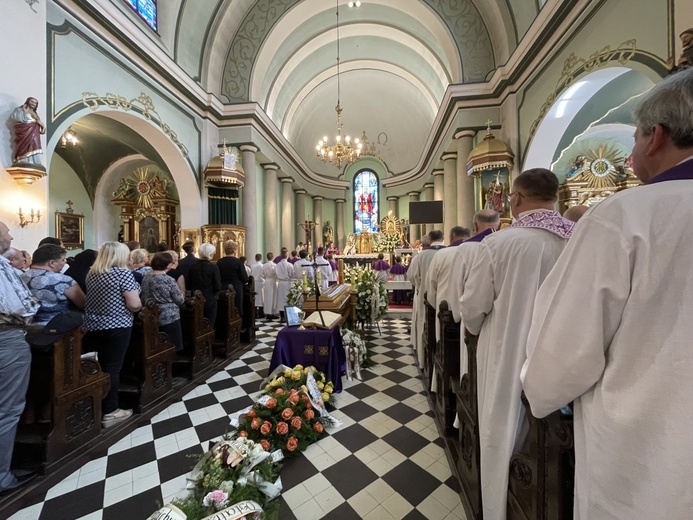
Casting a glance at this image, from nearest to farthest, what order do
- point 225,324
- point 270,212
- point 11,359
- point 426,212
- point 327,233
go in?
point 11,359 → point 225,324 → point 426,212 → point 270,212 → point 327,233

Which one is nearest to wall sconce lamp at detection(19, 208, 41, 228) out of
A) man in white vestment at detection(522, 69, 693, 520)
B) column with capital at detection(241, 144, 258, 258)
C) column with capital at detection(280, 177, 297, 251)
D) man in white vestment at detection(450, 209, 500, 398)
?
column with capital at detection(241, 144, 258, 258)

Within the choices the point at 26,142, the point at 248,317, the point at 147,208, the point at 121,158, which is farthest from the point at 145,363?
the point at 121,158

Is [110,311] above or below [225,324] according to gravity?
above

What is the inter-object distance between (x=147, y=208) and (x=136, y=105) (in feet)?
18.4

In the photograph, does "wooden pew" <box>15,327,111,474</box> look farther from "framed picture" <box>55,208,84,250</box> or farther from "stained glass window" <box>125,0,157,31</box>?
"framed picture" <box>55,208,84,250</box>

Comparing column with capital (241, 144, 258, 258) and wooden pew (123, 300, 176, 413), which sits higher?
column with capital (241, 144, 258, 258)

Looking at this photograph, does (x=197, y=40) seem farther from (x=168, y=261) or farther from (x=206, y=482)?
(x=206, y=482)

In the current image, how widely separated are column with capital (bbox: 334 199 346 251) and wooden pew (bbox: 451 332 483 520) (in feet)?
56.2

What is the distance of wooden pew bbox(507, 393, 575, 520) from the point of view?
1134mm

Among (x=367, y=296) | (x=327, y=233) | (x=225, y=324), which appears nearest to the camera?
(x=225, y=324)

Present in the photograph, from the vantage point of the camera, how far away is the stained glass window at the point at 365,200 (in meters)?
20.0

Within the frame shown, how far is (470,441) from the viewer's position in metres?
2.18

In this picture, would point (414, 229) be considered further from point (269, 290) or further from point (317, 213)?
point (269, 290)

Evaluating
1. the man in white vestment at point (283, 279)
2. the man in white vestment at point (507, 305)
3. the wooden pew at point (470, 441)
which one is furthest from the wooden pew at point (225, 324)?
the man in white vestment at point (507, 305)
